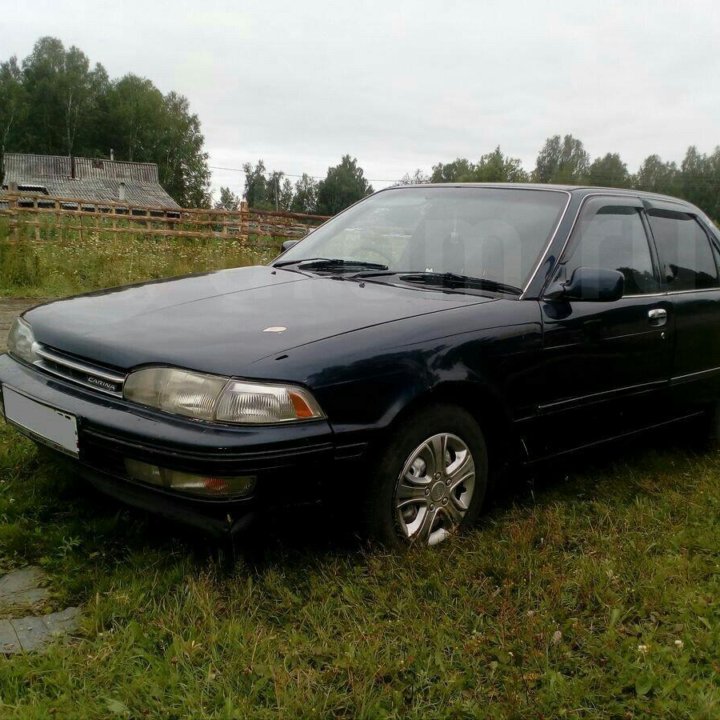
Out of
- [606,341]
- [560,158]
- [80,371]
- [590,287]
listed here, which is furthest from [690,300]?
[560,158]

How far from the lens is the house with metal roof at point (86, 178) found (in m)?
65.4

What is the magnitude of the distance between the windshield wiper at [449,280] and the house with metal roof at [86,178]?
210 feet

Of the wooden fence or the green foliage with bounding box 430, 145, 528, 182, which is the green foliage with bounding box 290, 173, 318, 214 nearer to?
the green foliage with bounding box 430, 145, 528, 182

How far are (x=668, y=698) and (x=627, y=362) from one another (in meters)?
1.76

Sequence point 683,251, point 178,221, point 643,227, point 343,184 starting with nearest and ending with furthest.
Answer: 1. point 643,227
2. point 683,251
3. point 178,221
4. point 343,184

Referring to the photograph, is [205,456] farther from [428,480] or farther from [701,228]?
[701,228]

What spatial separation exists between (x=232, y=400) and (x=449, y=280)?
1.34 metres

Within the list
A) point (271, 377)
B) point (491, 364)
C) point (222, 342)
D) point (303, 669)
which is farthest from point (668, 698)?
point (222, 342)

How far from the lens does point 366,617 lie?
2455 millimetres

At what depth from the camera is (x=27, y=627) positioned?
2.38m

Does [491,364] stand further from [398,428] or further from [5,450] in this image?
[5,450]

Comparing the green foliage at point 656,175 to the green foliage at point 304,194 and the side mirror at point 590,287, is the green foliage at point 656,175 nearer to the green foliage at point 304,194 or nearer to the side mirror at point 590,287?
the green foliage at point 304,194

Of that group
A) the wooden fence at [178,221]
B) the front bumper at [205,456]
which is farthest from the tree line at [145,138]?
the front bumper at [205,456]

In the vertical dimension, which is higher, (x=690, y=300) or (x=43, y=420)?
(x=690, y=300)
